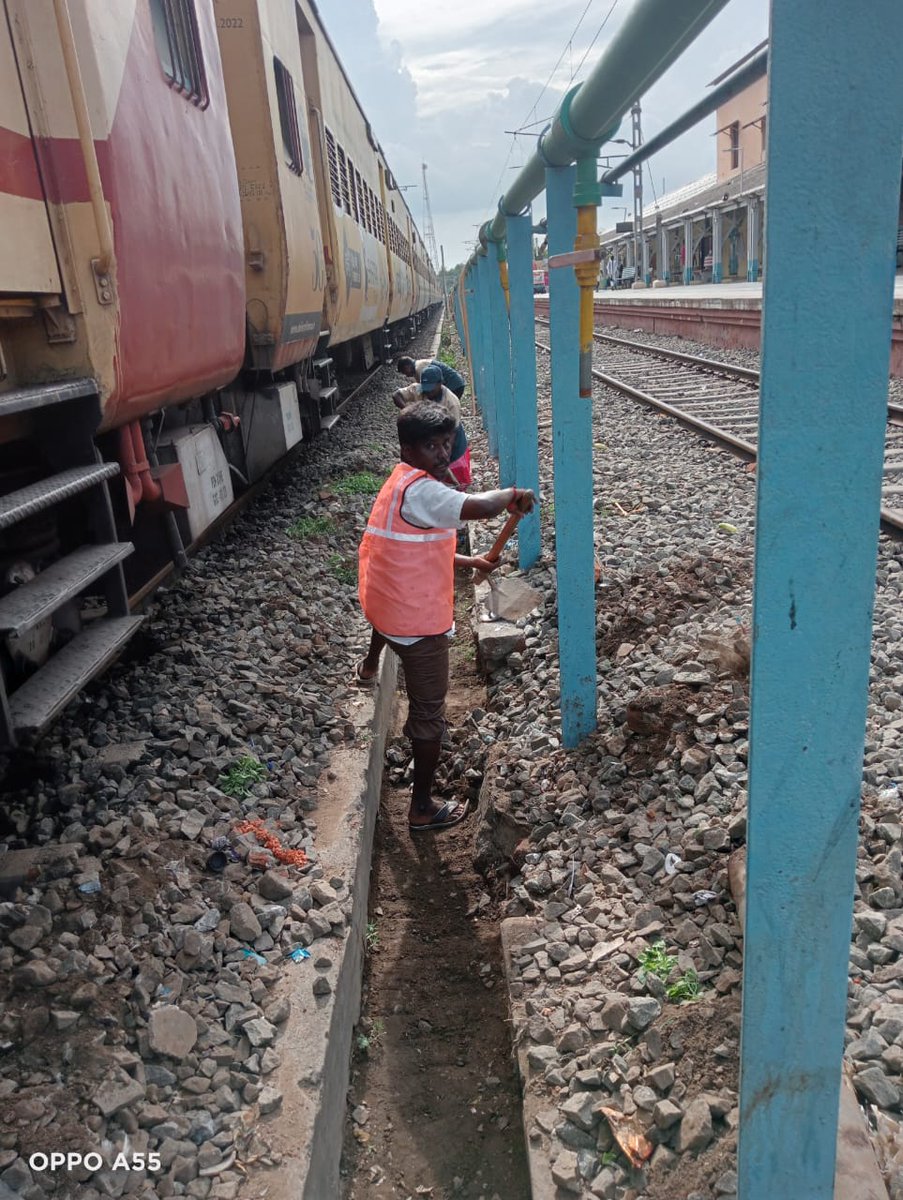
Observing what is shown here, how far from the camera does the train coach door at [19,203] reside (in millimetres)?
2639

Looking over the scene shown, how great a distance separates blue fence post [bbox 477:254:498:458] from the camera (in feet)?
28.7

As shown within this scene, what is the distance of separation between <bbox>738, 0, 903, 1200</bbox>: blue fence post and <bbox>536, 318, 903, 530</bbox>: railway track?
4.14 meters

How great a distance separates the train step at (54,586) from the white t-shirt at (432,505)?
0.94m

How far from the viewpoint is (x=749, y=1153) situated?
63.2 inches

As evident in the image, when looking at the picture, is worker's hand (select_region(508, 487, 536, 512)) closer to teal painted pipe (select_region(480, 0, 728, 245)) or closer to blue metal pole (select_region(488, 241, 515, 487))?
teal painted pipe (select_region(480, 0, 728, 245))

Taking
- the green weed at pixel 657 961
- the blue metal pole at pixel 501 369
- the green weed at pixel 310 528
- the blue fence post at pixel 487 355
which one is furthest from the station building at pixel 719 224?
the green weed at pixel 657 961

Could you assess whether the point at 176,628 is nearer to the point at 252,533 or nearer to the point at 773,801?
the point at 252,533

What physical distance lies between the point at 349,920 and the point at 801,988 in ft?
5.44

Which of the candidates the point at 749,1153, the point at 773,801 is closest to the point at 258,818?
the point at 749,1153

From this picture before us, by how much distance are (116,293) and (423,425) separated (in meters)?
1.08

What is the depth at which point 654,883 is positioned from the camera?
2775 millimetres

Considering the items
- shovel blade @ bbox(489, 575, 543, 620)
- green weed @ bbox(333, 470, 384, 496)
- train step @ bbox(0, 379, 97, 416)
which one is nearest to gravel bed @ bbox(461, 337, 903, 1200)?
shovel blade @ bbox(489, 575, 543, 620)

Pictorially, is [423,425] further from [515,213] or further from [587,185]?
[515,213]

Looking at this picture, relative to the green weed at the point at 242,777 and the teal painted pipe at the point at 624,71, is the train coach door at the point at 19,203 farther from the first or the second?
the green weed at the point at 242,777
